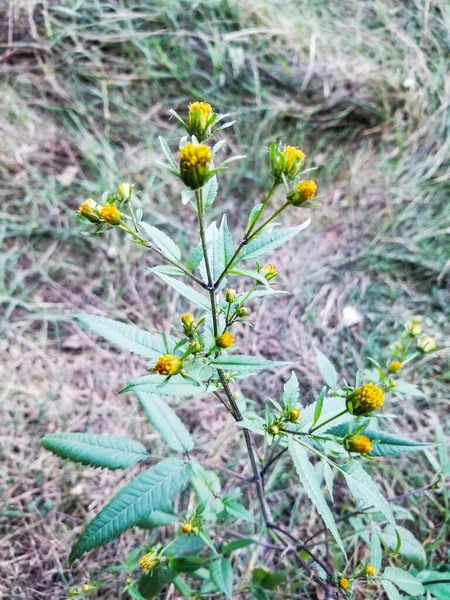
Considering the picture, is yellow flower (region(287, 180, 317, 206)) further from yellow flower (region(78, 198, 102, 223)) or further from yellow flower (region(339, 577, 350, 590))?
yellow flower (region(339, 577, 350, 590))

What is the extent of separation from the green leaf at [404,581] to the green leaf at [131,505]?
63 centimetres

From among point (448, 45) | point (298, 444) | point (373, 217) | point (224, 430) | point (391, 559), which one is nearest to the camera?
point (298, 444)

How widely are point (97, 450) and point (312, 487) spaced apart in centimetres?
71

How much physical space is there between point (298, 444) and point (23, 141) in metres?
2.31

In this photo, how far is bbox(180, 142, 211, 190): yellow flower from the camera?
826mm

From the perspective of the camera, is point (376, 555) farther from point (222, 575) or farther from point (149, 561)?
point (149, 561)

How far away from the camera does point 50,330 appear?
2285 mm

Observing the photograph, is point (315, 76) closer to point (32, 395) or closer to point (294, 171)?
point (294, 171)

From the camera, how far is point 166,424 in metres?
1.43

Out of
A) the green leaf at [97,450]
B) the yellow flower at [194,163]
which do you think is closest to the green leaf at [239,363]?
the yellow flower at [194,163]

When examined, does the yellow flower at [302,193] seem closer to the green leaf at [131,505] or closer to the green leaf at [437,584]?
the green leaf at [131,505]

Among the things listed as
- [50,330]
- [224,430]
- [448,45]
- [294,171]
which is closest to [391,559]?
[224,430]

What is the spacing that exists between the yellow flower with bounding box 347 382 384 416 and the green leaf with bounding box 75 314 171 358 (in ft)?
1.38

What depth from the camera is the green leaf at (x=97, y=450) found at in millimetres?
1374
